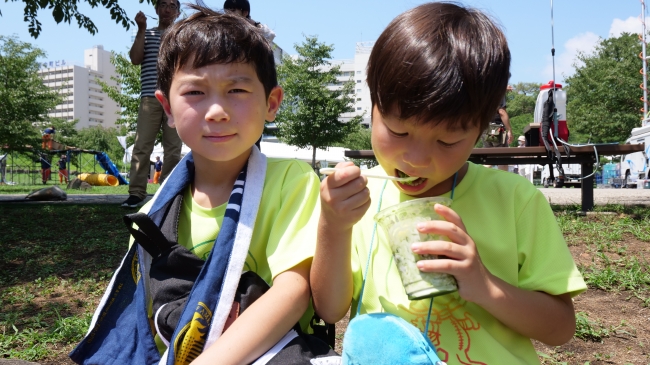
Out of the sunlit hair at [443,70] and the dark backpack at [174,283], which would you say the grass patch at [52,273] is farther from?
the sunlit hair at [443,70]

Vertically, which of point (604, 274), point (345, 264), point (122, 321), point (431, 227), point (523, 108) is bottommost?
point (604, 274)

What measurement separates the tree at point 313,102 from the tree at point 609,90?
12.5m

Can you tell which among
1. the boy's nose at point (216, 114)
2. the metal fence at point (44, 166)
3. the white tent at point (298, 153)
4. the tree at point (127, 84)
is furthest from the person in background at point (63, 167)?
the boy's nose at point (216, 114)

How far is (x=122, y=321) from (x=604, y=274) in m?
2.90

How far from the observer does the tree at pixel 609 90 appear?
84.5 feet

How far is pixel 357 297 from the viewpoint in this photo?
1406 mm

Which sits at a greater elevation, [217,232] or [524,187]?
[524,187]

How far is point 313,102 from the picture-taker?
2753 centimetres

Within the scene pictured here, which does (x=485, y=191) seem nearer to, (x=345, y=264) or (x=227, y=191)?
(x=345, y=264)

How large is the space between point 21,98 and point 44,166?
4.52m

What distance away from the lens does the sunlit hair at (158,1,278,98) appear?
4.93ft

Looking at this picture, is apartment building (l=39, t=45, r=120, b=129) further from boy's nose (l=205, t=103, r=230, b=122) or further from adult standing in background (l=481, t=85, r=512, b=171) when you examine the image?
boy's nose (l=205, t=103, r=230, b=122)

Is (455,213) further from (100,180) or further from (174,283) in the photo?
(100,180)

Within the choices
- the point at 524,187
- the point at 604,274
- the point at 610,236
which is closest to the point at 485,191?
the point at 524,187
